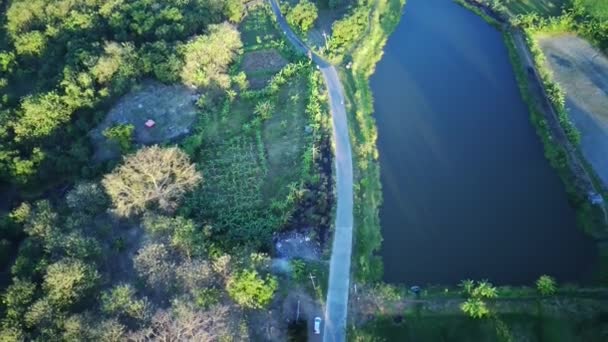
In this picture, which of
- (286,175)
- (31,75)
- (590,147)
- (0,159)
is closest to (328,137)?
(286,175)

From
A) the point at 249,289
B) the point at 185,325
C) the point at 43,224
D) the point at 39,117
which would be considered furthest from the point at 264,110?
the point at 185,325

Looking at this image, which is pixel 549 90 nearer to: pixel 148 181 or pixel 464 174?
pixel 464 174

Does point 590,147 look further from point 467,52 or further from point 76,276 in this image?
point 76,276

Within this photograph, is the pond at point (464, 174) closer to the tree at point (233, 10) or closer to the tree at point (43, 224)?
the tree at point (233, 10)

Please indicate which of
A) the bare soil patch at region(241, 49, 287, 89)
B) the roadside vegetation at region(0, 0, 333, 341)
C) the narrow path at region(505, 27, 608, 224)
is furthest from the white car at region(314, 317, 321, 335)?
the bare soil patch at region(241, 49, 287, 89)

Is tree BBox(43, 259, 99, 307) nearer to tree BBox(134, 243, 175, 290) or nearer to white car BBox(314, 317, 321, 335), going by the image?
tree BBox(134, 243, 175, 290)

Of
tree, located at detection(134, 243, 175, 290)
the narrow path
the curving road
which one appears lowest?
tree, located at detection(134, 243, 175, 290)
